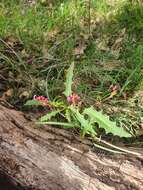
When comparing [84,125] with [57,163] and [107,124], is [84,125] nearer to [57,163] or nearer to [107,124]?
[107,124]

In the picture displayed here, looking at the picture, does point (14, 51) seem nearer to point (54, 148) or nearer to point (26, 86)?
point (26, 86)

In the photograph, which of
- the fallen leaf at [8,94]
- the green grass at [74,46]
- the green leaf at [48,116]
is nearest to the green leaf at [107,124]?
the green leaf at [48,116]

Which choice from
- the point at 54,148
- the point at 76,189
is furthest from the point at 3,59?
the point at 76,189

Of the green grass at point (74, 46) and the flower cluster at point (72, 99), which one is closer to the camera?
the flower cluster at point (72, 99)

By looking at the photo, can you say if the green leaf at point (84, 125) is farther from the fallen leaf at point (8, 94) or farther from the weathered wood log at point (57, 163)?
the fallen leaf at point (8, 94)

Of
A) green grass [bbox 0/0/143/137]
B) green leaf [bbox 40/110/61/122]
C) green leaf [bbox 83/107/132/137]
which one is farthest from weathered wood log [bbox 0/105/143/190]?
green grass [bbox 0/0/143/137]

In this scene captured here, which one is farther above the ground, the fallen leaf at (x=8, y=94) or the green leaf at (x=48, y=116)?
the green leaf at (x=48, y=116)

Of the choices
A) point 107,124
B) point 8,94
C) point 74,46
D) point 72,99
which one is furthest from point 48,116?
point 74,46

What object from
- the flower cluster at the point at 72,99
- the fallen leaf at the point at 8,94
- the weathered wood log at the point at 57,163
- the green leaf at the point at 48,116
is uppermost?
the flower cluster at the point at 72,99
